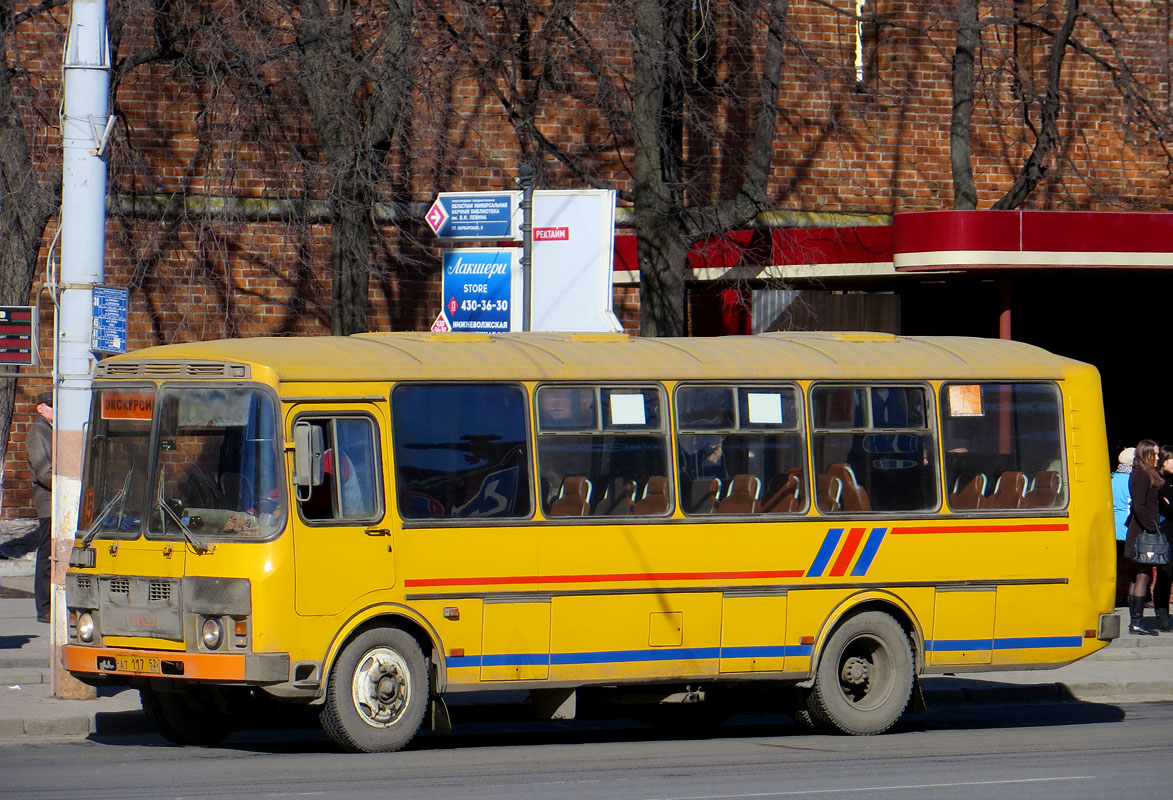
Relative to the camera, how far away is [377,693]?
10.8 metres

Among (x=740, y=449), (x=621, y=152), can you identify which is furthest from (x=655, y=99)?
(x=740, y=449)

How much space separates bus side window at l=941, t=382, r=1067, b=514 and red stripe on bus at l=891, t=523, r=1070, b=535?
132 mm

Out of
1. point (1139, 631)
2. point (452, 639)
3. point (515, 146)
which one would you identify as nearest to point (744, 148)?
point (515, 146)

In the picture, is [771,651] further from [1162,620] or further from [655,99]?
[655,99]

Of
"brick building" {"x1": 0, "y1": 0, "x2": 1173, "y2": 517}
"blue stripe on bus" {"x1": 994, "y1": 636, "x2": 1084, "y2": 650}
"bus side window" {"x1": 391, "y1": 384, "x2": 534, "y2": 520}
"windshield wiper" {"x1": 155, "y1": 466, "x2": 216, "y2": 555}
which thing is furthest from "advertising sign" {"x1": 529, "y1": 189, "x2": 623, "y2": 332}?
"windshield wiper" {"x1": 155, "y1": 466, "x2": 216, "y2": 555}

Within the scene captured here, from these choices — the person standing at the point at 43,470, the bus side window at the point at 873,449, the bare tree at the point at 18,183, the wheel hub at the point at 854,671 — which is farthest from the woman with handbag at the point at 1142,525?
the bare tree at the point at 18,183

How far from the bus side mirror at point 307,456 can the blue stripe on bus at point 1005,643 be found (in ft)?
14.7

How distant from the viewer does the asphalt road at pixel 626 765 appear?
31.1 ft

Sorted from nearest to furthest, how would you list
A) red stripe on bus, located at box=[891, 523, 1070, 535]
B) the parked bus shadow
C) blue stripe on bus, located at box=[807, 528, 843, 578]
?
the parked bus shadow, blue stripe on bus, located at box=[807, 528, 843, 578], red stripe on bus, located at box=[891, 523, 1070, 535]

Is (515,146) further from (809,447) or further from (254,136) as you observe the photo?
(809,447)

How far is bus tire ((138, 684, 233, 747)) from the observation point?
11.3 metres

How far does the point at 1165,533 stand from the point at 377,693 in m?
9.69

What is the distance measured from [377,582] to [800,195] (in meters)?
15.1

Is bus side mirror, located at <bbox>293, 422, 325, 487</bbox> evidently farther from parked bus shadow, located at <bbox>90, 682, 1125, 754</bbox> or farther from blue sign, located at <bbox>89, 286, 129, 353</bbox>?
blue sign, located at <bbox>89, 286, 129, 353</bbox>
